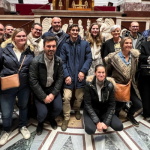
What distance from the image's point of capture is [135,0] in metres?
7.11

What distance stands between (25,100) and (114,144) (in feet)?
4.90

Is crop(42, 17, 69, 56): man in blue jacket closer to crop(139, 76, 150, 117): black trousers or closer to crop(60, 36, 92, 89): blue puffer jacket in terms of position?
crop(60, 36, 92, 89): blue puffer jacket

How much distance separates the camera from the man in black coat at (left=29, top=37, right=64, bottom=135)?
2281mm

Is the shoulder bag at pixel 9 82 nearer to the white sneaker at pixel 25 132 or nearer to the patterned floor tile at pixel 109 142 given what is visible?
the white sneaker at pixel 25 132

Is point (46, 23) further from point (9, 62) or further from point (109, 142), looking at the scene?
point (109, 142)

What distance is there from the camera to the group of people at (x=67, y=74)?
2230mm

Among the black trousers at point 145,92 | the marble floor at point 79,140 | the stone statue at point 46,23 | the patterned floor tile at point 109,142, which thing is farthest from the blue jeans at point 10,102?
the stone statue at point 46,23

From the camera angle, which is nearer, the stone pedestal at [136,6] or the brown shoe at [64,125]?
the brown shoe at [64,125]

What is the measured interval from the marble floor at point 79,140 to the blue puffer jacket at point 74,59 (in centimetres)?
79

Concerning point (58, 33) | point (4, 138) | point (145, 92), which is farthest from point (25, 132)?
point (145, 92)

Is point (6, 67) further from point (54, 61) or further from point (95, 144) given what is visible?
point (95, 144)

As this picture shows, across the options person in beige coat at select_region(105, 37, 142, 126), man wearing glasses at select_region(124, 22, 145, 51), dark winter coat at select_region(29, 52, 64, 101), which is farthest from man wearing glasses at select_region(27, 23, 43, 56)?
man wearing glasses at select_region(124, 22, 145, 51)

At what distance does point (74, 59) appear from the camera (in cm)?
271

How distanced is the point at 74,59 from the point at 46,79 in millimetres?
627
